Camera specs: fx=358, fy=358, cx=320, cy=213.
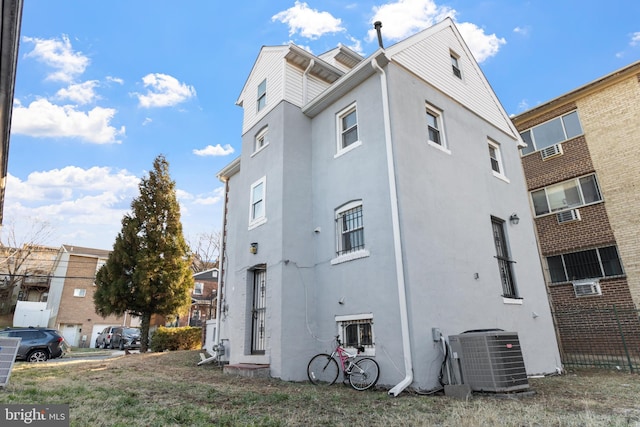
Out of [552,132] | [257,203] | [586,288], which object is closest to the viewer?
[257,203]

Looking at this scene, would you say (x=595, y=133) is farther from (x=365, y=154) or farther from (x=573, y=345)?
(x=365, y=154)

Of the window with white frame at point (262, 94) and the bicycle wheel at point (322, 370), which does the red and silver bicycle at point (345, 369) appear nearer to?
the bicycle wheel at point (322, 370)

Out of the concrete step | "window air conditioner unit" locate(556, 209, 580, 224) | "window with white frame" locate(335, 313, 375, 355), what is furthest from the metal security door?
"window air conditioner unit" locate(556, 209, 580, 224)

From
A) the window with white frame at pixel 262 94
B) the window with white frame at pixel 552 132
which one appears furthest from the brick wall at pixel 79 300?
the window with white frame at pixel 552 132

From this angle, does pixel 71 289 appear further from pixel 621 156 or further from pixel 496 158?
pixel 621 156

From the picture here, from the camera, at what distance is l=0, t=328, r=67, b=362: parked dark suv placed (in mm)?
14234

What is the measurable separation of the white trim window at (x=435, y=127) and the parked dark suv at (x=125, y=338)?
2241cm

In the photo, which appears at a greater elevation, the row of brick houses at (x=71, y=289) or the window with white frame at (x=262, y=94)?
the window with white frame at (x=262, y=94)

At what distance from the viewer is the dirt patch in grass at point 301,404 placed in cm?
425

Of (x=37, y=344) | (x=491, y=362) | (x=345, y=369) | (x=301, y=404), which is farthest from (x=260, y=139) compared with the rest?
(x=37, y=344)

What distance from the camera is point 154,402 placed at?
5.31m

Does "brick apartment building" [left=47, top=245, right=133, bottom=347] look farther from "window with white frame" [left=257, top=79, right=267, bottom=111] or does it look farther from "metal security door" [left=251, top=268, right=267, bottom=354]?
"metal security door" [left=251, top=268, right=267, bottom=354]

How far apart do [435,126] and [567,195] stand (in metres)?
7.88

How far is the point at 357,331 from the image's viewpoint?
812 cm
